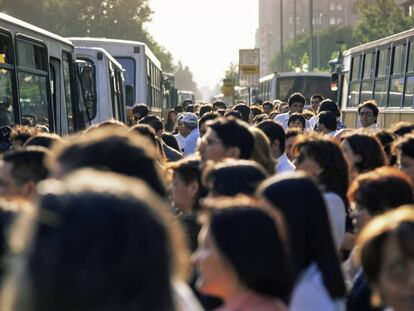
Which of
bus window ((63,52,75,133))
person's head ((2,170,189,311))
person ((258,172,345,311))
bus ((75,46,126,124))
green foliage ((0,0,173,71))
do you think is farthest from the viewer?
green foliage ((0,0,173,71))

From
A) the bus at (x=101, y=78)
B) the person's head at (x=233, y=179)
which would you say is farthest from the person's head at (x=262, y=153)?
the bus at (x=101, y=78)

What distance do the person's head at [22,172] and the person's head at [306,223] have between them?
50.1 inches

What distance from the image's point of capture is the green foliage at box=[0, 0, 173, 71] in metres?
70.9

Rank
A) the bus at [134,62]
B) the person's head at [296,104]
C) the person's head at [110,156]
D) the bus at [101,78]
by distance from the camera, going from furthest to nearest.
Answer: the bus at [134,62] → the bus at [101,78] → the person's head at [296,104] → the person's head at [110,156]

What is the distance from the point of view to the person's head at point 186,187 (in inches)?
219

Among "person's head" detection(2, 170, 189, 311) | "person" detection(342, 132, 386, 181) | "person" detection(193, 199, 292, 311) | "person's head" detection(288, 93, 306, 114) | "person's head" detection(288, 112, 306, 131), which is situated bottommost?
"person's head" detection(288, 93, 306, 114)

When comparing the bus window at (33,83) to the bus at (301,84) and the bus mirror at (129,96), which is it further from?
the bus at (301,84)

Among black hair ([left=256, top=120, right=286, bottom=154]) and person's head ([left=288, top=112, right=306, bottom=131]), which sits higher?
black hair ([left=256, top=120, right=286, bottom=154])

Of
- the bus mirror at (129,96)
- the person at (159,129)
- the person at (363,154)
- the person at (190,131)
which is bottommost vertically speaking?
the bus mirror at (129,96)

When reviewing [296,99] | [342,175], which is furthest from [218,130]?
[296,99]

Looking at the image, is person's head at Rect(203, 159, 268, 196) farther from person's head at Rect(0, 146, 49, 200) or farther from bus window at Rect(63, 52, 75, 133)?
bus window at Rect(63, 52, 75, 133)

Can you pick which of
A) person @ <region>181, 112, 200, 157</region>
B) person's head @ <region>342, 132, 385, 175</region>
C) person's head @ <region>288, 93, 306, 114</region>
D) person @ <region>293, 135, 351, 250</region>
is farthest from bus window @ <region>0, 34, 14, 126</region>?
person's head @ <region>288, 93, 306, 114</region>

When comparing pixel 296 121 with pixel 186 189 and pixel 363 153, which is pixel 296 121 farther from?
pixel 186 189

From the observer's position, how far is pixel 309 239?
12.8 feet
